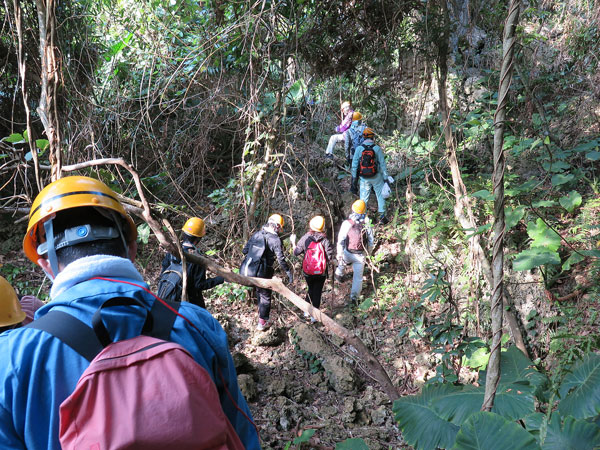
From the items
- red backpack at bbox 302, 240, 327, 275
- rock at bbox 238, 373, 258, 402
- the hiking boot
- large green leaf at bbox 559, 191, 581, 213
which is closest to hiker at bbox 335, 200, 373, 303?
red backpack at bbox 302, 240, 327, 275

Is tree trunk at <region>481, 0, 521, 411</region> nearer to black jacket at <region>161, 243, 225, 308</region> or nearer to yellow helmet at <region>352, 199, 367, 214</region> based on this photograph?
black jacket at <region>161, 243, 225, 308</region>

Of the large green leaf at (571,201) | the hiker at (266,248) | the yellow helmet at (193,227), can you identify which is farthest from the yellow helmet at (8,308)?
the large green leaf at (571,201)

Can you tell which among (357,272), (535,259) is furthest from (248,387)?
(535,259)

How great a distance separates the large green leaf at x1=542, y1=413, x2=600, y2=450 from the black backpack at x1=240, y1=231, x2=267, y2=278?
4.38 meters

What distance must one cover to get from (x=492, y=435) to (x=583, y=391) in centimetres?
77

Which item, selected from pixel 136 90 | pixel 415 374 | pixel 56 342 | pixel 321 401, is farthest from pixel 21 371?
pixel 136 90

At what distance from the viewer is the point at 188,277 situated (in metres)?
4.70

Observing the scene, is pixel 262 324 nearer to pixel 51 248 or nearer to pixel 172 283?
pixel 172 283

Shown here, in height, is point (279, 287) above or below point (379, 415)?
above

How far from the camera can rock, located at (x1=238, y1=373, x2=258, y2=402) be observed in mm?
4594

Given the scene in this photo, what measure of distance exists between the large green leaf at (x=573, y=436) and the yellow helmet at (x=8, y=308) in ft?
8.49

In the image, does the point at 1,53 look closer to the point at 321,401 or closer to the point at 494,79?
the point at 321,401

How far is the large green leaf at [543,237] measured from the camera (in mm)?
4379

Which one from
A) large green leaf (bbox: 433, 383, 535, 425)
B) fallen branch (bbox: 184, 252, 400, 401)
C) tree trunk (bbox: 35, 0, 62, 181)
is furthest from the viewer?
tree trunk (bbox: 35, 0, 62, 181)
